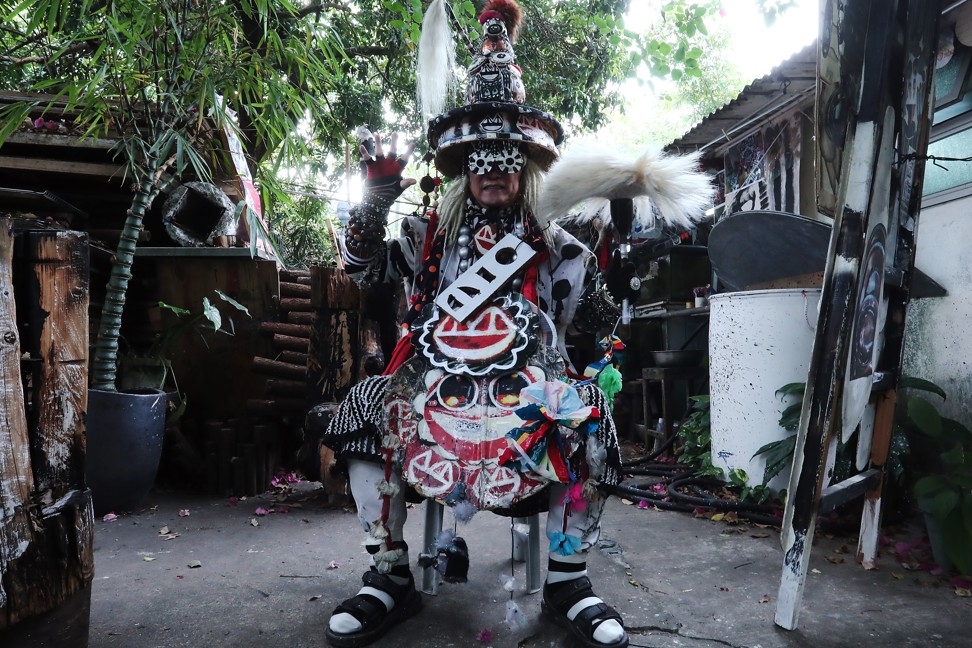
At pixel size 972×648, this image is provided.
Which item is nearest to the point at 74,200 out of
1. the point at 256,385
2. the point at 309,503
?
the point at 256,385

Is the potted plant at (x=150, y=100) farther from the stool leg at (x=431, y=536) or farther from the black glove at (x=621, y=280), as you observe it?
the black glove at (x=621, y=280)

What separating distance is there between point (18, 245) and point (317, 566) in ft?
6.11

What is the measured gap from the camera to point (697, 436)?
4.79 metres

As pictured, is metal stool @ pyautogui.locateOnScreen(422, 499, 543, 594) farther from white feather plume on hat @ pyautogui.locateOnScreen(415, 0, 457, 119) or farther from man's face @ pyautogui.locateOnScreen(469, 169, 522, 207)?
white feather plume on hat @ pyautogui.locateOnScreen(415, 0, 457, 119)

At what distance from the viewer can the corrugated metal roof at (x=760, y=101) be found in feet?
15.8

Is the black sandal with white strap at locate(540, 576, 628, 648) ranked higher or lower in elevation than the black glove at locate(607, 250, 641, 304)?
lower

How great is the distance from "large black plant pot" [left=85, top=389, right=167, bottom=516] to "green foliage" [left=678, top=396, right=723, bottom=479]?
3627mm

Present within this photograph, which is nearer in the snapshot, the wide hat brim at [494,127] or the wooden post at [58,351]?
the wooden post at [58,351]

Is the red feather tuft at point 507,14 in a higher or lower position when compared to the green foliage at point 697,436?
higher

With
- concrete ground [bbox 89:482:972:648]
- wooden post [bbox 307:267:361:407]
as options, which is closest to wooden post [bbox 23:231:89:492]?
concrete ground [bbox 89:482:972:648]

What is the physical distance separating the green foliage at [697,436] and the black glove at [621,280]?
7.38 feet

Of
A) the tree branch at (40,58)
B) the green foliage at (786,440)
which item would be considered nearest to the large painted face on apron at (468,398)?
the green foliage at (786,440)

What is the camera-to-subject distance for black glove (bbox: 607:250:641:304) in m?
2.60

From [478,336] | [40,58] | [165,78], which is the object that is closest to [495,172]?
[478,336]
